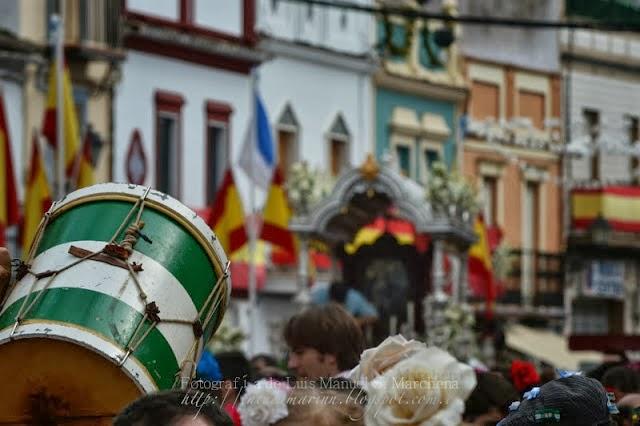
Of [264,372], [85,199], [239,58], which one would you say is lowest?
[264,372]

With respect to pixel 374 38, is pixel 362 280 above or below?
below

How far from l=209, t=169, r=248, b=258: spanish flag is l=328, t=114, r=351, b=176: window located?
12.3 m

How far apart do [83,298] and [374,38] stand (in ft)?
121

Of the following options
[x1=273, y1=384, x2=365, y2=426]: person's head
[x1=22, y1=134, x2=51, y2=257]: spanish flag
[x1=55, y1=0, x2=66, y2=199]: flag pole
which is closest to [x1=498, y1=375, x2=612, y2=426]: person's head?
[x1=273, y1=384, x2=365, y2=426]: person's head

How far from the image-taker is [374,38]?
44812 mm

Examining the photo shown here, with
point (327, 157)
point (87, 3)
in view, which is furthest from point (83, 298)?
point (327, 157)

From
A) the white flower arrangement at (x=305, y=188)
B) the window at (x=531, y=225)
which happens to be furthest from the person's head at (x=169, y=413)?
the window at (x=531, y=225)

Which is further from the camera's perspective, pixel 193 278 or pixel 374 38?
pixel 374 38

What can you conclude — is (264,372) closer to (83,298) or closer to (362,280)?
(83,298)

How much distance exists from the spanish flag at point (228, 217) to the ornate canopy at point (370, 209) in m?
1.90

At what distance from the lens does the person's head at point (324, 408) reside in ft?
23.9

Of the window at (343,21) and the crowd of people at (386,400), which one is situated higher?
the window at (343,21)

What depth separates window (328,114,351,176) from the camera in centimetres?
→ 4334

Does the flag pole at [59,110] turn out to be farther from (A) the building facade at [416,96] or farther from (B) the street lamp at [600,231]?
(B) the street lamp at [600,231]
